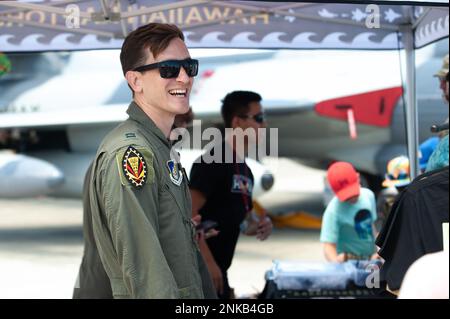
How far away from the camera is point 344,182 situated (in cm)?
499

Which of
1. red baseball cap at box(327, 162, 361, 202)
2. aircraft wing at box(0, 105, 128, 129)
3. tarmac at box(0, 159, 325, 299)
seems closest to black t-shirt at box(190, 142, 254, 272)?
red baseball cap at box(327, 162, 361, 202)

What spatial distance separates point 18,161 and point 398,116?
5.55m

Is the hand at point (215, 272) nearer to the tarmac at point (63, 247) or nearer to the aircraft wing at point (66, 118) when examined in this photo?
the tarmac at point (63, 247)

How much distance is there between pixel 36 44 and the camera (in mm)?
4559

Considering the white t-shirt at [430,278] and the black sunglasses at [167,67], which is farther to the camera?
the black sunglasses at [167,67]

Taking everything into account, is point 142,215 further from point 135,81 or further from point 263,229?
point 263,229

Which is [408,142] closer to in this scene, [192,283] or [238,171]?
[238,171]

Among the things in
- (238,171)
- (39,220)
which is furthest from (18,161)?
(238,171)

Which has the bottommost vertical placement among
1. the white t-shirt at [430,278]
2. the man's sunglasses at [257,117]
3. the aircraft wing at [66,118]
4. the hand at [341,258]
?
the white t-shirt at [430,278]

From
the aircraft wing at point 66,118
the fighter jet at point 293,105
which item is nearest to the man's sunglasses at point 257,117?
the fighter jet at point 293,105

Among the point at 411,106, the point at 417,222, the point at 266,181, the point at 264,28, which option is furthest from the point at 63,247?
the point at 417,222

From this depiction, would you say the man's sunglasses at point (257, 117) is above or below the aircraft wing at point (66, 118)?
below

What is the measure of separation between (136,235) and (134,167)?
0.18 m

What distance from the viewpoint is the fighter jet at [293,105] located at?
1112 cm
